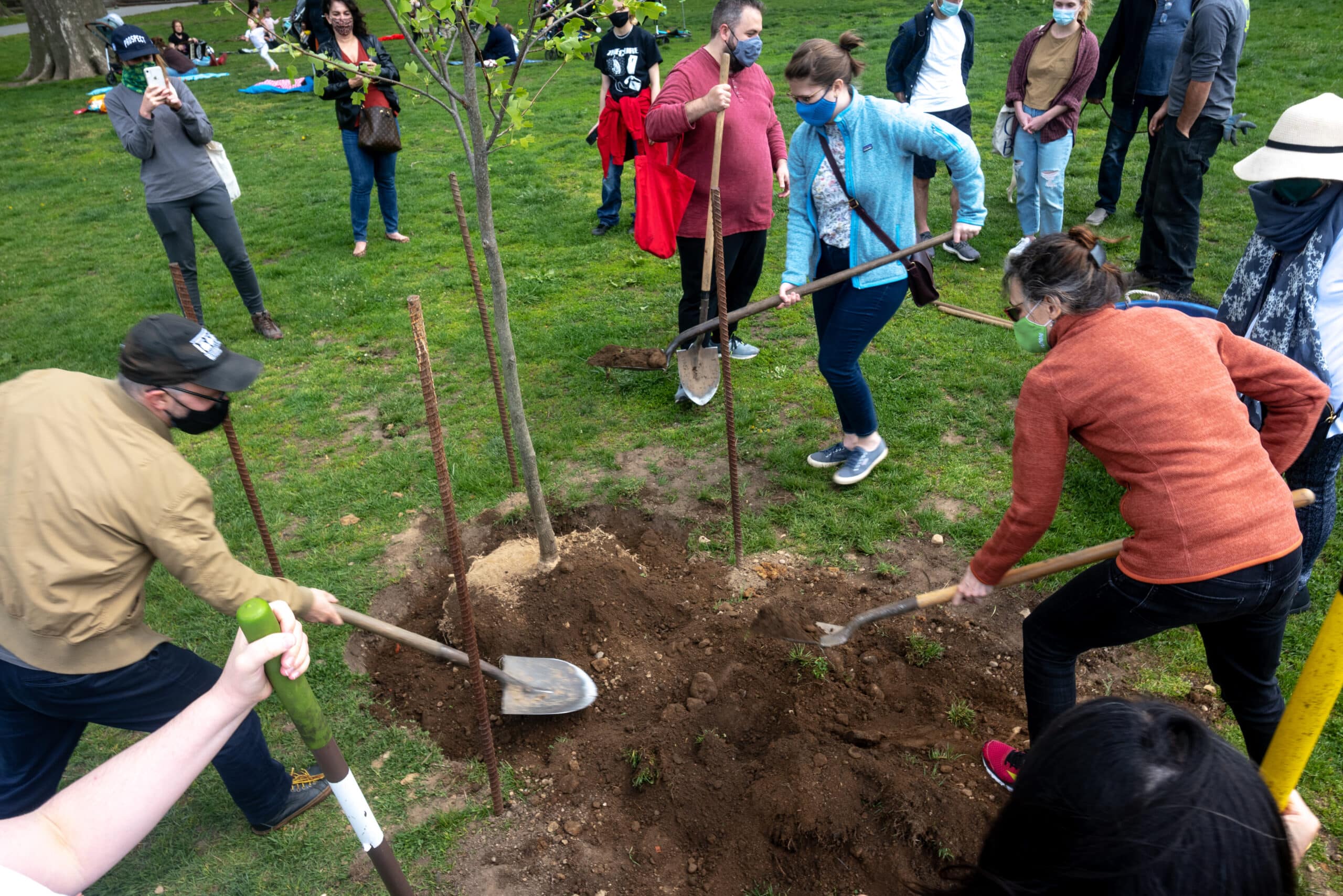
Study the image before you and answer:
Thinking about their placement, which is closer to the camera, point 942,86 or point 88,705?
point 88,705

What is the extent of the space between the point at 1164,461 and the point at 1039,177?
5.60 metres

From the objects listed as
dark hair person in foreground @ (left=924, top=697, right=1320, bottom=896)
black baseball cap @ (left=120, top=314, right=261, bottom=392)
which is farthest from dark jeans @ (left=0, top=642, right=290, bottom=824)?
dark hair person in foreground @ (left=924, top=697, right=1320, bottom=896)

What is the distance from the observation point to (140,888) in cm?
306

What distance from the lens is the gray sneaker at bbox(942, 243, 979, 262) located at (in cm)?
753

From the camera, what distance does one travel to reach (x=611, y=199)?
862 cm

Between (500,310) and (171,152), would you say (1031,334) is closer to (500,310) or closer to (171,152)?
(500,310)

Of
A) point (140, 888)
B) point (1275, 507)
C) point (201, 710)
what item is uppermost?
point (201, 710)

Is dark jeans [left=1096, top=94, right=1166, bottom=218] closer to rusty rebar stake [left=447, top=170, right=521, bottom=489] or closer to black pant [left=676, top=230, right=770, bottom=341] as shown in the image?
black pant [left=676, top=230, right=770, bottom=341]

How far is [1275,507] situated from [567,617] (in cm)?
275

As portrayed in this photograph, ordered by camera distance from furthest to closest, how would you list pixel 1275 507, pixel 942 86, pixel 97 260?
pixel 97 260 → pixel 942 86 → pixel 1275 507

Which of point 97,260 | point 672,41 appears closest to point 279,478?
point 97,260

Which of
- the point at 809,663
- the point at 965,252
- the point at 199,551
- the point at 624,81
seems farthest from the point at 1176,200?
the point at 199,551

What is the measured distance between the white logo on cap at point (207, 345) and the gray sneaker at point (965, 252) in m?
6.24

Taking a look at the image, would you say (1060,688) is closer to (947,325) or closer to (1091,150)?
(947,325)
